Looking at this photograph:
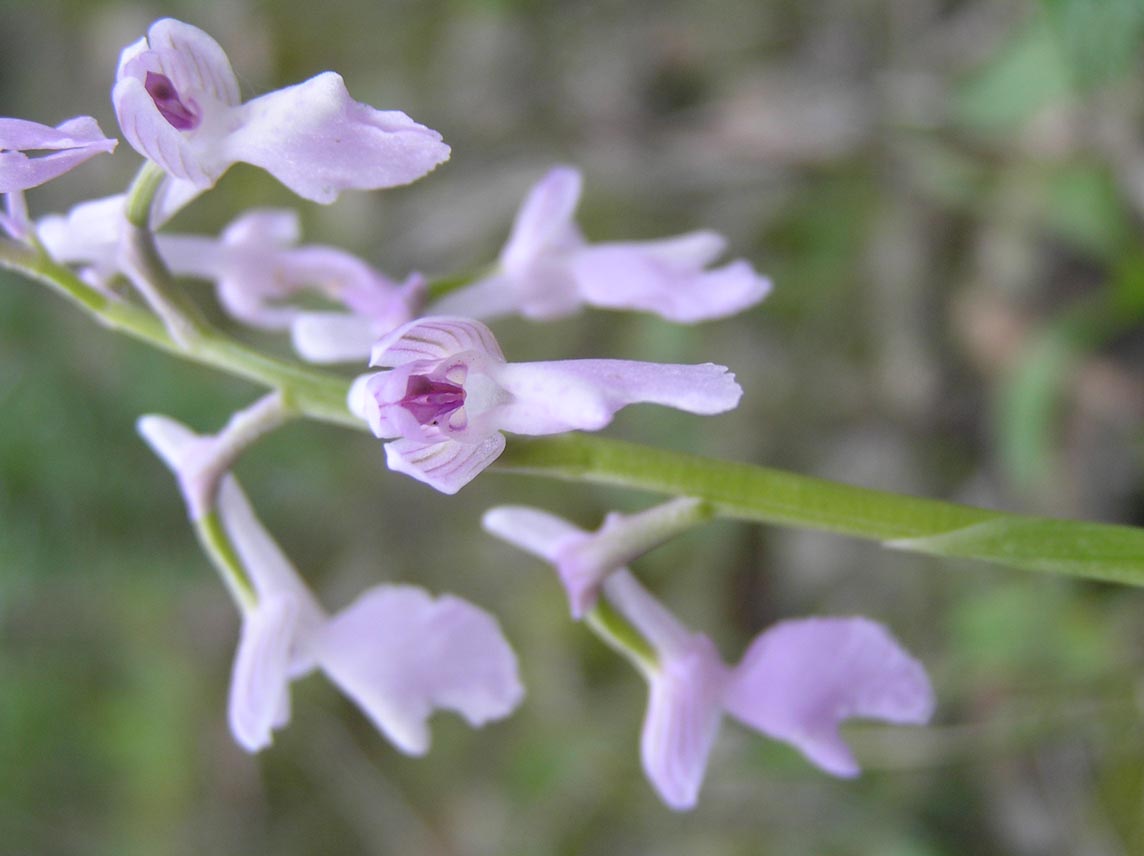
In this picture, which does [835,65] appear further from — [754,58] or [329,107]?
[329,107]

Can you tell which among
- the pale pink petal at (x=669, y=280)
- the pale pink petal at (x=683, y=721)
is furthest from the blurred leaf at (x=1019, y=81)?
the pale pink petal at (x=683, y=721)

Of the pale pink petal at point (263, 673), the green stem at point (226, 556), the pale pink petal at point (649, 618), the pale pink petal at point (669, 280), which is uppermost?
the pale pink petal at point (669, 280)

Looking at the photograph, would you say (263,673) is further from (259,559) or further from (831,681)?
(831,681)

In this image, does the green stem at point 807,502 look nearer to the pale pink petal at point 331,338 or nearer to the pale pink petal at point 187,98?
the pale pink petal at point 331,338

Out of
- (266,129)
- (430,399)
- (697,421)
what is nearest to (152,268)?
(266,129)

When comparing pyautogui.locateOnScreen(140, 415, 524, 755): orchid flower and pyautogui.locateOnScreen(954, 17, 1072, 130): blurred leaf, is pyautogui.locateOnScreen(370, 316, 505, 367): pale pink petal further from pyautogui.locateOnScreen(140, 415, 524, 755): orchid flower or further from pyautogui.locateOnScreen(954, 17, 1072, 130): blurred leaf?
pyautogui.locateOnScreen(954, 17, 1072, 130): blurred leaf

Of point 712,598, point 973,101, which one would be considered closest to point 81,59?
point 712,598

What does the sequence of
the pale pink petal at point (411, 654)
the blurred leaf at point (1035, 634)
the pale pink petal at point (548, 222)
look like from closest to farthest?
the pale pink petal at point (411, 654) < the pale pink petal at point (548, 222) < the blurred leaf at point (1035, 634)

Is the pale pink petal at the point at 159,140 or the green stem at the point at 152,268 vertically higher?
the pale pink petal at the point at 159,140
